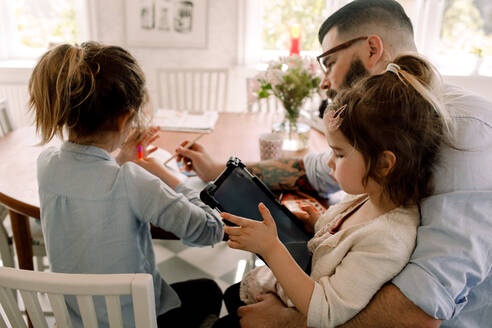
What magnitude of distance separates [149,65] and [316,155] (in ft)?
8.68

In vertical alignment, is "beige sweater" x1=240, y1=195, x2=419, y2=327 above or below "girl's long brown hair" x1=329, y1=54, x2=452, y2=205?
below

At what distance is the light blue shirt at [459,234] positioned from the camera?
0.72 meters

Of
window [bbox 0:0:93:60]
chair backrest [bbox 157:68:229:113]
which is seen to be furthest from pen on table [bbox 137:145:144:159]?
window [bbox 0:0:93:60]

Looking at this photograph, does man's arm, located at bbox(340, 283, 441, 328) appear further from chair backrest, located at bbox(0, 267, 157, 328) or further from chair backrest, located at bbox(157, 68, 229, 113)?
chair backrest, located at bbox(157, 68, 229, 113)

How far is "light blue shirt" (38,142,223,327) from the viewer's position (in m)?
0.87

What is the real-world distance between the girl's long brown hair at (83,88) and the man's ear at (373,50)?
2.31 ft

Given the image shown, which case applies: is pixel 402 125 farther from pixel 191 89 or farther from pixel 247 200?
pixel 191 89

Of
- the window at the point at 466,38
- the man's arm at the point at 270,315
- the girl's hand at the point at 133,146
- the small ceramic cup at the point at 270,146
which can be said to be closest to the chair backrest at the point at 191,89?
the small ceramic cup at the point at 270,146

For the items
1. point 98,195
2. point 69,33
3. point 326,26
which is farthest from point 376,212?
point 69,33

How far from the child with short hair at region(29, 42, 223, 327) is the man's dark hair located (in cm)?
69

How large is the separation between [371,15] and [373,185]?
2.19ft

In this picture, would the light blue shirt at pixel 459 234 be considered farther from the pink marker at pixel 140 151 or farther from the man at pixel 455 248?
the pink marker at pixel 140 151

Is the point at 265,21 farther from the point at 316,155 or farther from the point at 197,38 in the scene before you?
the point at 316,155

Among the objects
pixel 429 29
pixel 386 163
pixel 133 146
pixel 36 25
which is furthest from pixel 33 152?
pixel 429 29
